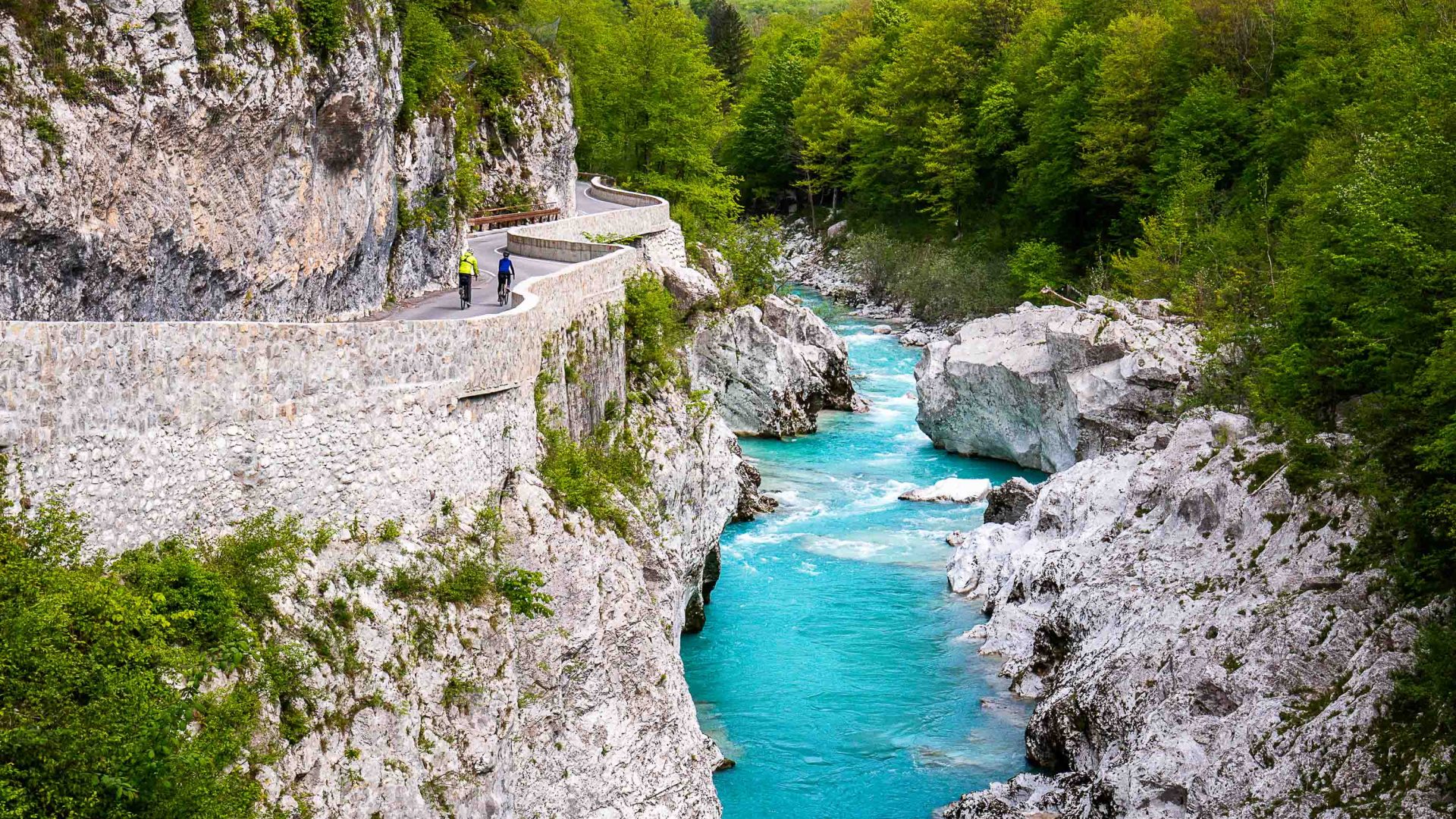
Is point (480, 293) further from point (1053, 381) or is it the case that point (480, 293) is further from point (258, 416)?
point (1053, 381)

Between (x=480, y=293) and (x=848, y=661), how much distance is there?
10.6 meters

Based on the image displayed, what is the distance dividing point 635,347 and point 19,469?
48.4 ft

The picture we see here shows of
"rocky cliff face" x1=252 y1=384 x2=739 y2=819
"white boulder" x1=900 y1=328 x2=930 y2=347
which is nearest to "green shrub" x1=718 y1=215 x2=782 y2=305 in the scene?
"white boulder" x1=900 y1=328 x2=930 y2=347

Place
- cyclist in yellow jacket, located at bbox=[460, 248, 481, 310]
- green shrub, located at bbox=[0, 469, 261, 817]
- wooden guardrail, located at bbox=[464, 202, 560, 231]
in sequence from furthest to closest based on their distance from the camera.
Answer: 1. wooden guardrail, located at bbox=[464, 202, 560, 231]
2. cyclist in yellow jacket, located at bbox=[460, 248, 481, 310]
3. green shrub, located at bbox=[0, 469, 261, 817]

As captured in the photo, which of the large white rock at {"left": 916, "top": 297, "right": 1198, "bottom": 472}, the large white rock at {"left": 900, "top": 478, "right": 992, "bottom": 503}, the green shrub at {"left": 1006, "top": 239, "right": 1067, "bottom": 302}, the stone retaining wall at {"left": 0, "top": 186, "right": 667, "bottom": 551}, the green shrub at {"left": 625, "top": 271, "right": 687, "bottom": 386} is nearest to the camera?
the stone retaining wall at {"left": 0, "top": 186, "right": 667, "bottom": 551}

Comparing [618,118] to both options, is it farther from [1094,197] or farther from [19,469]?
[19,469]

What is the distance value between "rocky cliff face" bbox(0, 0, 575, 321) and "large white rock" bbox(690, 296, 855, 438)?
2046 centimetres

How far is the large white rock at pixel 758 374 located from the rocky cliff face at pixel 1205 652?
59.0 ft

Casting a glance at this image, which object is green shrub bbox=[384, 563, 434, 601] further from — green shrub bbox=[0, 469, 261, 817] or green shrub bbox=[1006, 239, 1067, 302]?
green shrub bbox=[1006, 239, 1067, 302]

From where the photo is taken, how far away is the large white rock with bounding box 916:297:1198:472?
36750mm

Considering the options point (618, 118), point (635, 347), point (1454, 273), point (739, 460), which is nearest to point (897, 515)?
point (739, 460)

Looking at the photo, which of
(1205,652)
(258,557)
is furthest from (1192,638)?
(258,557)

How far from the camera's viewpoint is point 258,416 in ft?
48.4

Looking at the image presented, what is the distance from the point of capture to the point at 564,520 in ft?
63.8
